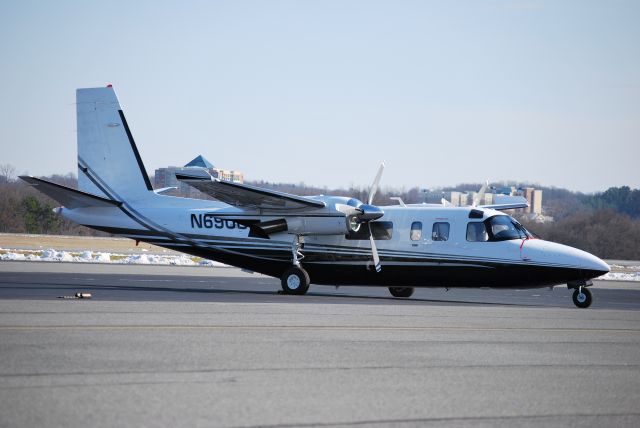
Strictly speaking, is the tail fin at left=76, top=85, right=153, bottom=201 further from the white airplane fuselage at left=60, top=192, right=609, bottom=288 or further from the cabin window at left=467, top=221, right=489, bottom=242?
the cabin window at left=467, top=221, right=489, bottom=242

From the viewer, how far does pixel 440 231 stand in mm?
25016

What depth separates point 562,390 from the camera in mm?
9531

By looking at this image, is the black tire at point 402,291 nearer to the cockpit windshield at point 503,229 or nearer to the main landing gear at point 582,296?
the cockpit windshield at point 503,229

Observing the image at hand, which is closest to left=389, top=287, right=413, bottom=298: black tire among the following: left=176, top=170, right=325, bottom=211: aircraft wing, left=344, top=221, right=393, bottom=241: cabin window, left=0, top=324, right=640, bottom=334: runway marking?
left=344, top=221, right=393, bottom=241: cabin window

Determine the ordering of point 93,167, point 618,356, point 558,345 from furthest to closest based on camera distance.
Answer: point 93,167 < point 558,345 < point 618,356

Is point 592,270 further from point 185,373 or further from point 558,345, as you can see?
point 185,373

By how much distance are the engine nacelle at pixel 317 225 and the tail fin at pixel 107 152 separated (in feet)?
16.5

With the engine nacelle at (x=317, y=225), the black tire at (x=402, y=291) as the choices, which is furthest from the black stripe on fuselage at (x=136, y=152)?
the black tire at (x=402, y=291)

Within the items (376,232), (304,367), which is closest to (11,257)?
(376,232)

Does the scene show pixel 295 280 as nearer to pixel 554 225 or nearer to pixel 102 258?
pixel 102 258

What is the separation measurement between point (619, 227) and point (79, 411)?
83.3 m

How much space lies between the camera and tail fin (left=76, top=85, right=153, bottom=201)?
27.5 meters

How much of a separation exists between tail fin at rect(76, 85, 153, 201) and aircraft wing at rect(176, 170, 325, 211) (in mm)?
3628

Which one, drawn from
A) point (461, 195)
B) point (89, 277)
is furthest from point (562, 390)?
point (461, 195)
